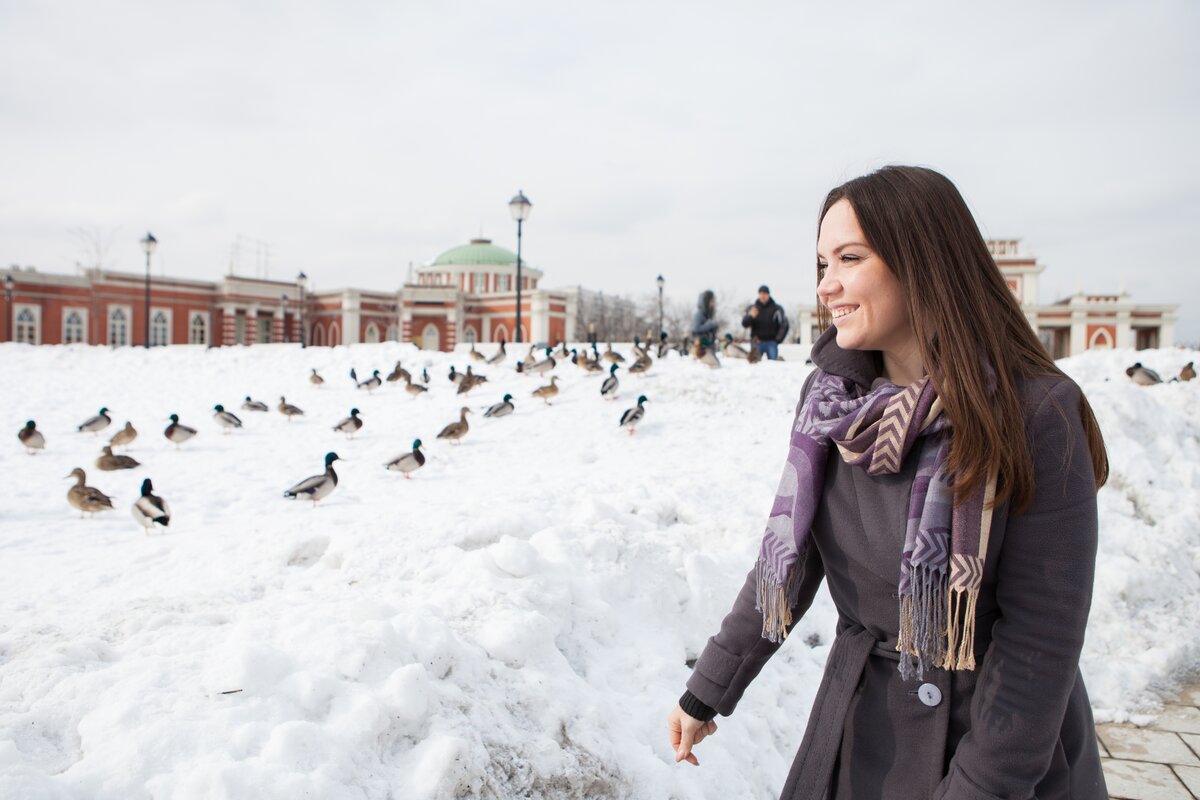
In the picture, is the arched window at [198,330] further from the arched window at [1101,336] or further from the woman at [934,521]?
the arched window at [1101,336]

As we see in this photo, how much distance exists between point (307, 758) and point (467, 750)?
0.63 metres

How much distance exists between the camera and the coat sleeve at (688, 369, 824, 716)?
213 cm

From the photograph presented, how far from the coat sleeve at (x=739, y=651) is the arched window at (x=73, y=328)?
52.9 metres

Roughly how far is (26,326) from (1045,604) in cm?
5440

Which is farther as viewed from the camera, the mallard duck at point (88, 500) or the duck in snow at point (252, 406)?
the duck in snow at point (252, 406)

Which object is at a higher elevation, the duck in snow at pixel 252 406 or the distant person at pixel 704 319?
the distant person at pixel 704 319

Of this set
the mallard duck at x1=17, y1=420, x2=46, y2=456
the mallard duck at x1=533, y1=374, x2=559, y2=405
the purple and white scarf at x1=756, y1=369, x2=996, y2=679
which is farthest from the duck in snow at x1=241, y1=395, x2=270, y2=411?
the purple and white scarf at x1=756, y1=369, x2=996, y2=679

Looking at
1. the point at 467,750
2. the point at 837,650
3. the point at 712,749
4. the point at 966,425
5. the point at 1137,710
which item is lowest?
the point at 1137,710

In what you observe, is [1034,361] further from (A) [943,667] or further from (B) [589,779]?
(B) [589,779]

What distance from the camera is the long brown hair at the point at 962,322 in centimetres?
156

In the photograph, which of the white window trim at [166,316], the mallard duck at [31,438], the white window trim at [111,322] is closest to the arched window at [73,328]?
the white window trim at [111,322]

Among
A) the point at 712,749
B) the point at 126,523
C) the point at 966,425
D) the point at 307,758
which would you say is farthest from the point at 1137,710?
the point at 126,523

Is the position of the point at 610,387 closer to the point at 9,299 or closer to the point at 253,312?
the point at 9,299

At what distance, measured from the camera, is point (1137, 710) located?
511 cm
